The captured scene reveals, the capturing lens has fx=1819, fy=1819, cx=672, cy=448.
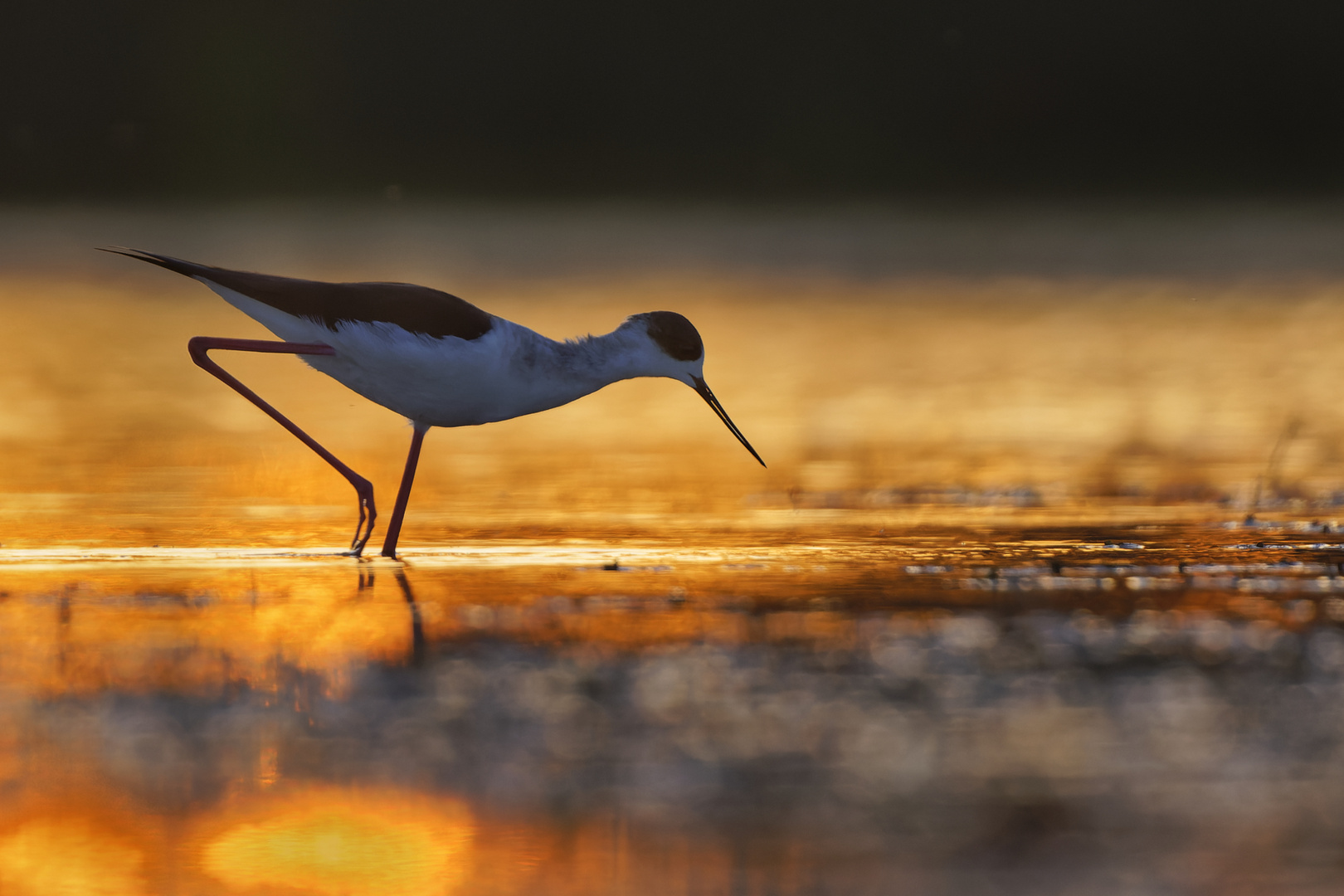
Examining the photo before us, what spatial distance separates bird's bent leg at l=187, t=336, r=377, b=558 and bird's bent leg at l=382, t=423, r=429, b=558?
0.24 ft

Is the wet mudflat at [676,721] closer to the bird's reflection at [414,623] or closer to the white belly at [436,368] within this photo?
the bird's reflection at [414,623]

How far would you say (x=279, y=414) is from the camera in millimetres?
6664

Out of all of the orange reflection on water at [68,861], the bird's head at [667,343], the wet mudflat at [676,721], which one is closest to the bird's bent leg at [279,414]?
the wet mudflat at [676,721]

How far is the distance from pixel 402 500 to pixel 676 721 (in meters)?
2.49

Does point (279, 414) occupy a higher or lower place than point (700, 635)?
higher

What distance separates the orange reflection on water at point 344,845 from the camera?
128 inches

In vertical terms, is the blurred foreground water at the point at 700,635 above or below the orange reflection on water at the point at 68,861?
above

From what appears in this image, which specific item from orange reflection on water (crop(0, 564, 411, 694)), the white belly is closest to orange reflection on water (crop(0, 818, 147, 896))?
orange reflection on water (crop(0, 564, 411, 694))

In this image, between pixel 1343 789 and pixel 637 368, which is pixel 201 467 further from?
pixel 1343 789

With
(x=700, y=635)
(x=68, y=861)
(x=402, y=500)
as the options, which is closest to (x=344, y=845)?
(x=68, y=861)

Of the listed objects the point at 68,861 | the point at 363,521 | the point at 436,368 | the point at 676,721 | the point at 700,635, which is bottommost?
the point at 68,861

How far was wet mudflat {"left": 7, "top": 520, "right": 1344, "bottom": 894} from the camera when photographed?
3.36m

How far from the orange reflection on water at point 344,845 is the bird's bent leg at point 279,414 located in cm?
266

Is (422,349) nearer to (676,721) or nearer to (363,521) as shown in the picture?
(363,521)
